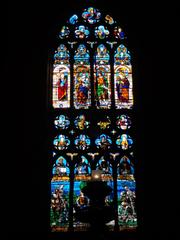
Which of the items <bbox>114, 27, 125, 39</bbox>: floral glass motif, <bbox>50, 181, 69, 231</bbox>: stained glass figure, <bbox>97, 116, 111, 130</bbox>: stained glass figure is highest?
<bbox>114, 27, 125, 39</bbox>: floral glass motif

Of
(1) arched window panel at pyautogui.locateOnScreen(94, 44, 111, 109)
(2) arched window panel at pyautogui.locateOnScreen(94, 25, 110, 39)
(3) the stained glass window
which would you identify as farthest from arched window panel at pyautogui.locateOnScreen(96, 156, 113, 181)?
(2) arched window panel at pyautogui.locateOnScreen(94, 25, 110, 39)

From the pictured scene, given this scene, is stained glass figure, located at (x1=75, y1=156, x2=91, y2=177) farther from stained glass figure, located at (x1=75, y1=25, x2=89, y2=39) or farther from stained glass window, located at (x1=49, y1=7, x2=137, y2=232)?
stained glass figure, located at (x1=75, y1=25, x2=89, y2=39)

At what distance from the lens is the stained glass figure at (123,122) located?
6.99 meters

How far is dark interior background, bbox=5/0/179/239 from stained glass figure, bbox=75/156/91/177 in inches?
18.1

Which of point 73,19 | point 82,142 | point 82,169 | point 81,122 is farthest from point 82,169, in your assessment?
point 73,19

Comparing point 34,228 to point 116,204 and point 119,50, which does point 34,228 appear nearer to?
point 116,204

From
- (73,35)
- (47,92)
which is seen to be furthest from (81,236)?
(73,35)

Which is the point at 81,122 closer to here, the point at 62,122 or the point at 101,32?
the point at 62,122

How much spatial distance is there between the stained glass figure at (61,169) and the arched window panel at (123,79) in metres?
1.30

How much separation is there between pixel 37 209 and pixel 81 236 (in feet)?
2.46

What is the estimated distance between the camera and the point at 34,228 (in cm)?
613

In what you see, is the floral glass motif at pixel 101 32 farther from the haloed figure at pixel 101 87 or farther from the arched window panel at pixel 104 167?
the arched window panel at pixel 104 167

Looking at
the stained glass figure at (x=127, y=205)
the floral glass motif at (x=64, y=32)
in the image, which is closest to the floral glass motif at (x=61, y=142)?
the stained glass figure at (x=127, y=205)

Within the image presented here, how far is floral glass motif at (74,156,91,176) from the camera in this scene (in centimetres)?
670
